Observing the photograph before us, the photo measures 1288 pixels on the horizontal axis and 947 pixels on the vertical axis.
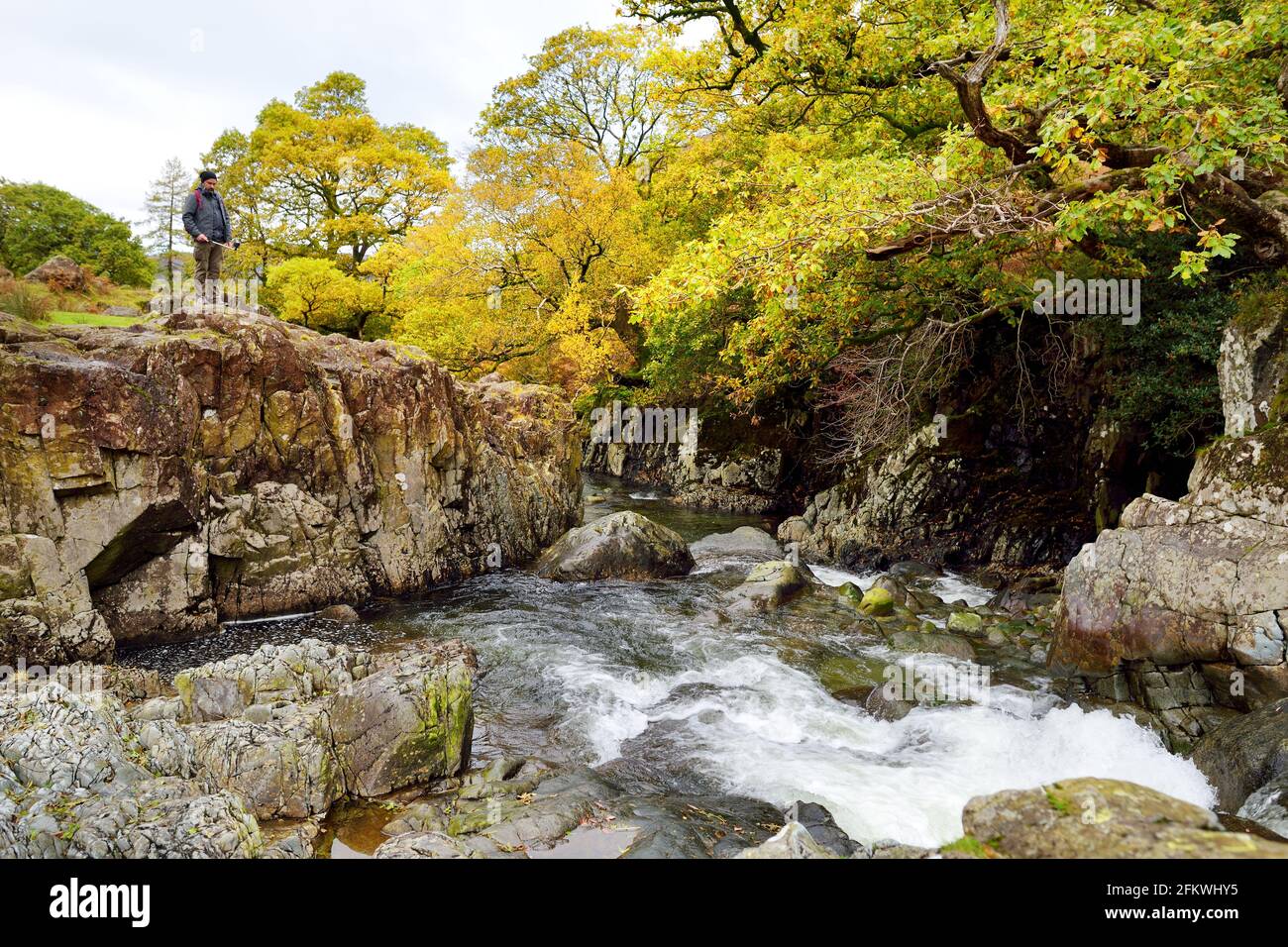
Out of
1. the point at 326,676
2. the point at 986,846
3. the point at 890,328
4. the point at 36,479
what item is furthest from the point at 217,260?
the point at 986,846

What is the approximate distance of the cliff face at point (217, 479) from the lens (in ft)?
36.9

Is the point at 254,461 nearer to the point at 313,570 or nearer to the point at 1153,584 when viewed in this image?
the point at 313,570

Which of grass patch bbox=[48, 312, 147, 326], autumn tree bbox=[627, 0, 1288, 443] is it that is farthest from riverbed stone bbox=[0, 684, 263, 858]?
grass patch bbox=[48, 312, 147, 326]

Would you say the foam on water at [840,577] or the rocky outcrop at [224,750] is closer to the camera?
the rocky outcrop at [224,750]

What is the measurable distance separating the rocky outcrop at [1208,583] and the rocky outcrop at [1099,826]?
20.9ft

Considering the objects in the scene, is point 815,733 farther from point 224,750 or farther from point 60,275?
point 60,275

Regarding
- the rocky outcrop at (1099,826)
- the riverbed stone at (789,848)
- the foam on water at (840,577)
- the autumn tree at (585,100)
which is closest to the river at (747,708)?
the foam on water at (840,577)

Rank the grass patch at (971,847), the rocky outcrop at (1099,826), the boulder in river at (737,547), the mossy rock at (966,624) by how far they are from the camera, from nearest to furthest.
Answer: the rocky outcrop at (1099,826) → the grass patch at (971,847) → the mossy rock at (966,624) → the boulder in river at (737,547)

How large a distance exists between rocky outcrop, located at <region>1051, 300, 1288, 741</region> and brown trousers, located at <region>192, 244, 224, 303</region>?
57.2 feet

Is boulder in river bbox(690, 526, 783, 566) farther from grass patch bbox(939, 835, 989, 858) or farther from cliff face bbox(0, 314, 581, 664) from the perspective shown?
grass patch bbox(939, 835, 989, 858)

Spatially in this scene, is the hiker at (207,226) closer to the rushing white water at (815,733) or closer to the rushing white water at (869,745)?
the rushing white water at (815,733)

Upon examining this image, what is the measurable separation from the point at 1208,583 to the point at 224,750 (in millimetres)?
12012

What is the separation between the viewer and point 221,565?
→ 13.4m

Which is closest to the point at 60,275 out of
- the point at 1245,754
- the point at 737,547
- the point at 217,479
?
the point at 217,479
